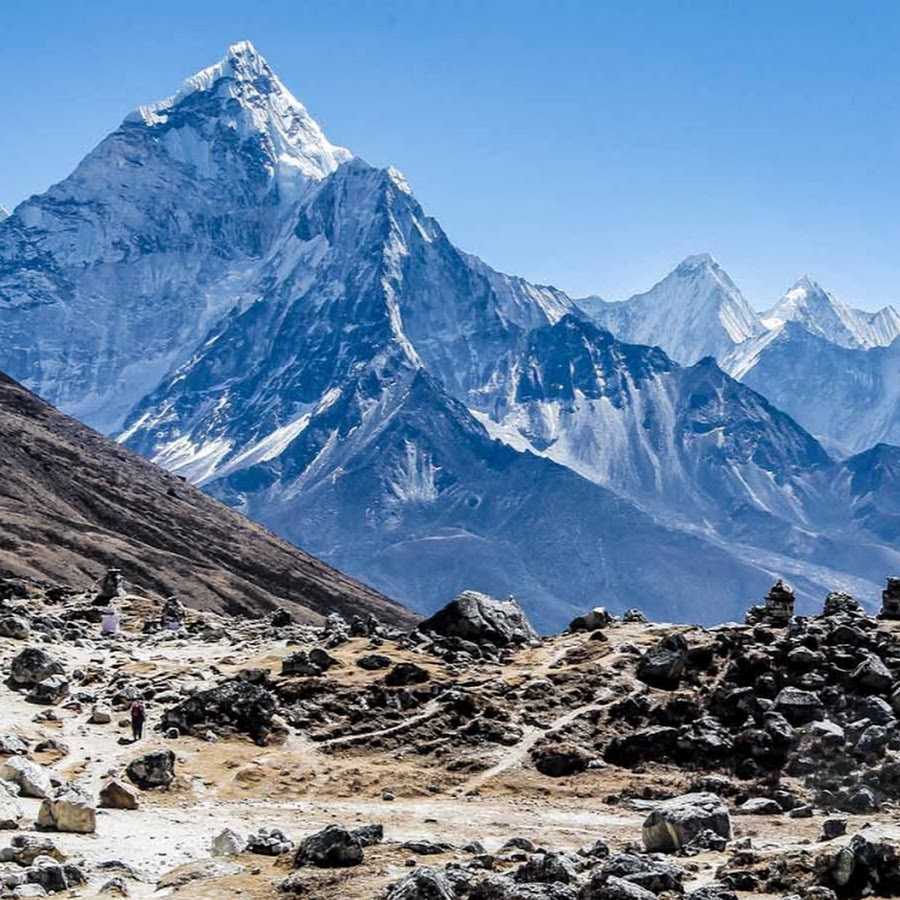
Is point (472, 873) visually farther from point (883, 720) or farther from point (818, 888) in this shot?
point (883, 720)

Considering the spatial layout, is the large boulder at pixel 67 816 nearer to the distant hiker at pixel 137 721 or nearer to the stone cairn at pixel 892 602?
the distant hiker at pixel 137 721

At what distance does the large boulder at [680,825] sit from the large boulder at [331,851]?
8.84 m

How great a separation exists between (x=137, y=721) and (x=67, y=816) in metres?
17.0

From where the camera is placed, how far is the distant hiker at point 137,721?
2442 inches

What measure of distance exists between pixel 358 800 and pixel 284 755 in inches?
295

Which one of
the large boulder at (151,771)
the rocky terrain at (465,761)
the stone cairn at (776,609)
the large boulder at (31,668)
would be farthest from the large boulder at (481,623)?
the large boulder at (151,771)

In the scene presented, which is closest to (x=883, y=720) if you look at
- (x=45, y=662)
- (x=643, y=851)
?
(x=643, y=851)

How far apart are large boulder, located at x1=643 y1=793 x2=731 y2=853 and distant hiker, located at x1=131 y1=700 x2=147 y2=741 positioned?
82.1 feet

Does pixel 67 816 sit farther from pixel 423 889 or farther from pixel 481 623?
pixel 481 623

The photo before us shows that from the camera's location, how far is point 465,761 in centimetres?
6209

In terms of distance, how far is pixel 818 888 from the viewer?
36781mm

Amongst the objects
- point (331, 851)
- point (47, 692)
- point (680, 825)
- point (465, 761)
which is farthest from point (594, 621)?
point (331, 851)

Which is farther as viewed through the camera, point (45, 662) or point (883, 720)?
point (45, 662)

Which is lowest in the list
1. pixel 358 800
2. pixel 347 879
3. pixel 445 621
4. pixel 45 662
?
pixel 347 879
